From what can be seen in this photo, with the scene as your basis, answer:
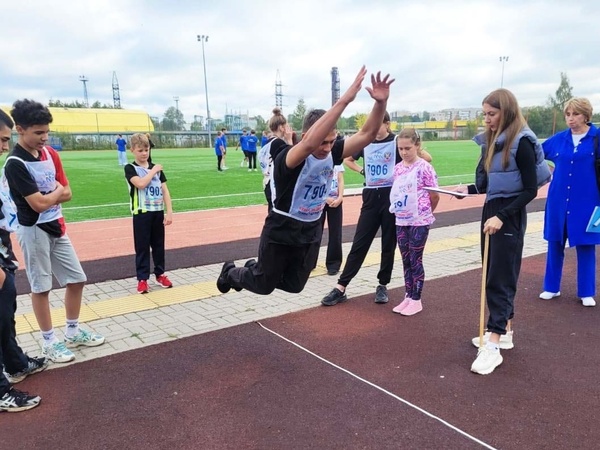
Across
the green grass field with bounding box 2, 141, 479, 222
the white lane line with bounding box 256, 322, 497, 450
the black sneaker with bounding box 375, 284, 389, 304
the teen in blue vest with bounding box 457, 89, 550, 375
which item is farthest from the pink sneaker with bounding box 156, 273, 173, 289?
the green grass field with bounding box 2, 141, 479, 222

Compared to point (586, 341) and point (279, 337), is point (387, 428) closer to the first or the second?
point (279, 337)

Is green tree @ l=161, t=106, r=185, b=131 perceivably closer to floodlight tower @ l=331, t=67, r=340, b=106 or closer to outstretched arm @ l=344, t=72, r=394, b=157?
floodlight tower @ l=331, t=67, r=340, b=106

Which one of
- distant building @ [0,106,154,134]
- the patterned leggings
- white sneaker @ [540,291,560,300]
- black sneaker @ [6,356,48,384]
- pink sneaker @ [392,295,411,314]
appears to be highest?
distant building @ [0,106,154,134]

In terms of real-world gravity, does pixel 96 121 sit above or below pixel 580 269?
above

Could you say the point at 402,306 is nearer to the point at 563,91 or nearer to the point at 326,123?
the point at 326,123

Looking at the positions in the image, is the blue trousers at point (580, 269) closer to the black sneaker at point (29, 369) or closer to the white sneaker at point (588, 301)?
the white sneaker at point (588, 301)

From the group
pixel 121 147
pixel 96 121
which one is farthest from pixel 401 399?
pixel 96 121

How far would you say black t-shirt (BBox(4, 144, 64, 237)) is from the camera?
3.62 metres

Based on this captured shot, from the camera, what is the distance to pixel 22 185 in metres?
3.62

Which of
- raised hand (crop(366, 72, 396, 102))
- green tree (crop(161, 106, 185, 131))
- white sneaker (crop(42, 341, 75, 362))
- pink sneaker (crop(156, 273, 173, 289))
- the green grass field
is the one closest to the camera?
raised hand (crop(366, 72, 396, 102))

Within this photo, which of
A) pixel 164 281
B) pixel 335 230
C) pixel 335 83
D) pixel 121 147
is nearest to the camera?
pixel 164 281

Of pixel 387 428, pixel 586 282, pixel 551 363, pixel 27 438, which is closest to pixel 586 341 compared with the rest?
pixel 551 363

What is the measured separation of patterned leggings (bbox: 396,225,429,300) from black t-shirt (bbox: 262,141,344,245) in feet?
5.21

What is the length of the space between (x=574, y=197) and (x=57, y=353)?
538cm
